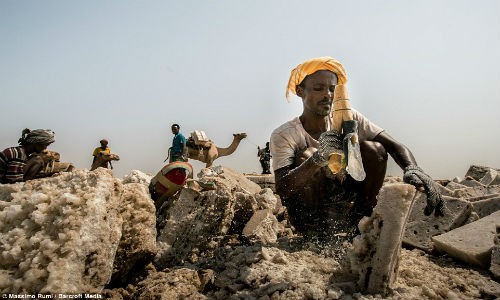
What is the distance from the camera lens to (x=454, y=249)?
8.11 ft

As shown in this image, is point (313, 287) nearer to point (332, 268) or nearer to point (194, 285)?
point (332, 268)

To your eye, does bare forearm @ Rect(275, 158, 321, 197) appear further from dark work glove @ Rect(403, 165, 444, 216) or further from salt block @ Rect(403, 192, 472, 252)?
salt block @ Rect(403, 192, 472, 252)

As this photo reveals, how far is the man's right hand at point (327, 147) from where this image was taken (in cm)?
240

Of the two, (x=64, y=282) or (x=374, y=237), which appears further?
(x=374, y=237)

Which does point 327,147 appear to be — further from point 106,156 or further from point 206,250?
point 106,156

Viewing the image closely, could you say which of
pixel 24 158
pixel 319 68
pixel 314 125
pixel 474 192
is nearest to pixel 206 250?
pixel 314 125

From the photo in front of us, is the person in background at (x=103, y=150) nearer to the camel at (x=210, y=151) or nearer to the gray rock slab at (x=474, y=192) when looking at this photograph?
the camel at (x=210, y=151)

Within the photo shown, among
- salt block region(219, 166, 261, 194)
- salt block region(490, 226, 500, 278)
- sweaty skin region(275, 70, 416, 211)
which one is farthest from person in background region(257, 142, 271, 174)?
salt block region(490, 226, 500, 278)

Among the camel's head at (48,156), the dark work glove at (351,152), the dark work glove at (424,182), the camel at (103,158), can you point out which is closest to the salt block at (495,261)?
the dark work glove at (424,182)

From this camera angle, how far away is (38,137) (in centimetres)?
446

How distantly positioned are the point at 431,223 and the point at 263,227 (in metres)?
1.49

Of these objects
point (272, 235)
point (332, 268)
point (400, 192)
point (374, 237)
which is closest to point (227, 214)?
point (272, 235)

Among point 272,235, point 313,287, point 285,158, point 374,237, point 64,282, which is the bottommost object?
point 272,235

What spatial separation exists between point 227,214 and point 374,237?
1380 mm
